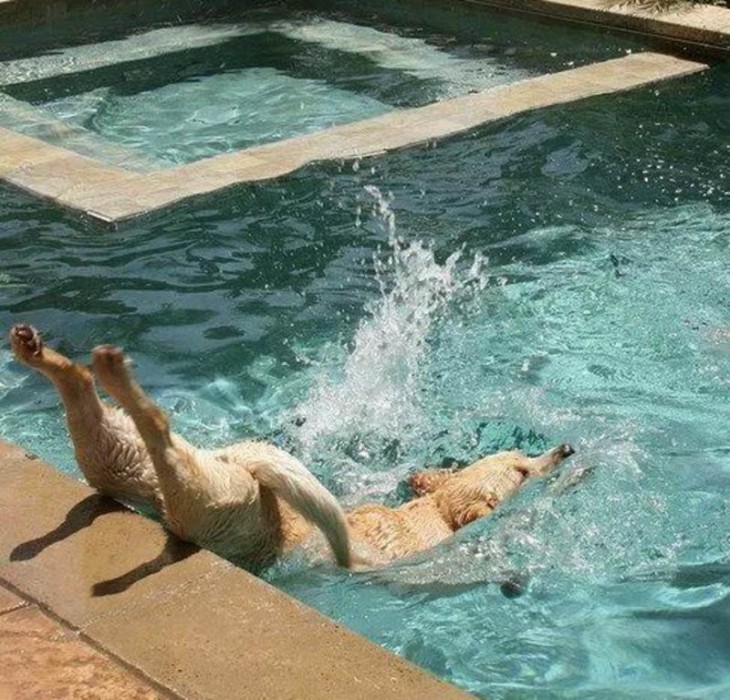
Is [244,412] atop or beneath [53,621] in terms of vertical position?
beneath

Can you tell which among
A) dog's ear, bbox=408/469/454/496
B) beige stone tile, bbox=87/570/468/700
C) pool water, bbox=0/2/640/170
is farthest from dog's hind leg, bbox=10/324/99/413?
pool water, bbox=0/2/640/170

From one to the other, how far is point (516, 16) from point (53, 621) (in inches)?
437

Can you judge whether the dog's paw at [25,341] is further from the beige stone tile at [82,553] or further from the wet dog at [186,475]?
the beige stone tile at [82,553]

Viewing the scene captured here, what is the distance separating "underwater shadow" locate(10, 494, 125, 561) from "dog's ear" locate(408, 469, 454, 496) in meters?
1.61

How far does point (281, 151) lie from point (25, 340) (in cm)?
563

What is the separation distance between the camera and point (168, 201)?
9203 mm

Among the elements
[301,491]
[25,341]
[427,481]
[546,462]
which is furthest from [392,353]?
[25,341]

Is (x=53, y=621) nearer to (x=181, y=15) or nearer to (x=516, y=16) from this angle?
(x=516, y=16)

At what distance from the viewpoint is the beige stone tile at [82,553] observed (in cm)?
444

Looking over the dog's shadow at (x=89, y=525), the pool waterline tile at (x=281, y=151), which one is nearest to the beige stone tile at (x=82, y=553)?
the dog's shadow at (x=89, y=525)

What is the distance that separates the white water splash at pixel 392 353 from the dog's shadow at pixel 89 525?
6.05 feet

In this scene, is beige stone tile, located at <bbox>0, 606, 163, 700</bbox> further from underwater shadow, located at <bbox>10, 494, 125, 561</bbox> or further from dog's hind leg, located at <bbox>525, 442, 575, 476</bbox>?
dog's hind leg, located at <bbox>525, 442, 575, 476</bbox>

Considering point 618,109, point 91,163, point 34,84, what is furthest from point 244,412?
point 34,84

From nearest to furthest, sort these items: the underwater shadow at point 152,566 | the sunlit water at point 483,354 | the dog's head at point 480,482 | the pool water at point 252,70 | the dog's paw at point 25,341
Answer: the underwater shadow at point 152,566
the dog's paw at point 25,341
the sunlit water at point 483,354
the dog's head at point 480,482
the pool water at point 252,70
